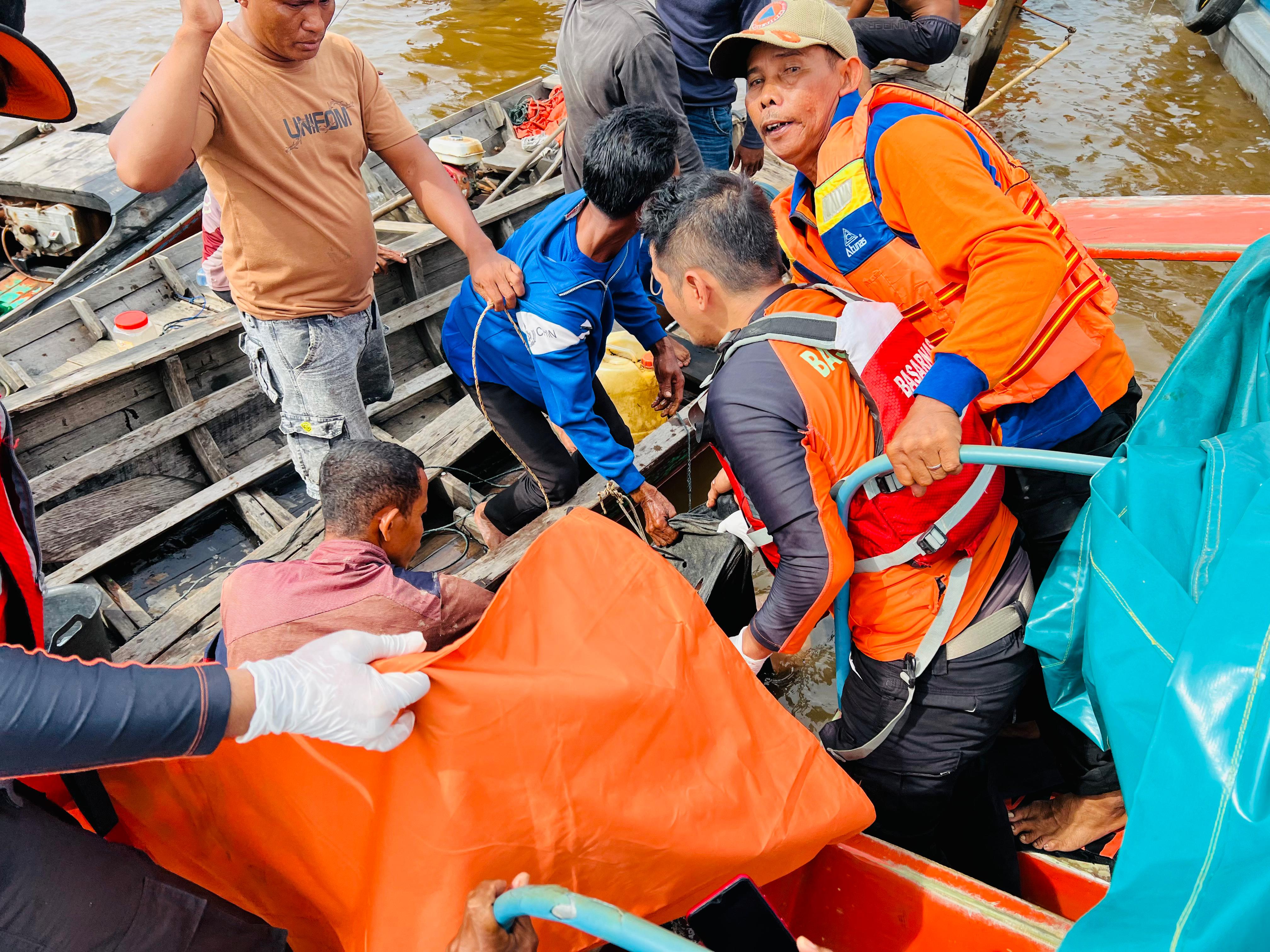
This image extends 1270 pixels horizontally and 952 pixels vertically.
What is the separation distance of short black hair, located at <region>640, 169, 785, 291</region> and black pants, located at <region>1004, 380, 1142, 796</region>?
40.0 inches

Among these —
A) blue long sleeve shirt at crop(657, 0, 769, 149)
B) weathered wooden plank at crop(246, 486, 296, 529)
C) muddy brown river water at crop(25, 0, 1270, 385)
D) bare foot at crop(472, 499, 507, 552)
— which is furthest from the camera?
muddy brown river water at crop(25, 0, 1270, 385)

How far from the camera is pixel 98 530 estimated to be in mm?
3930

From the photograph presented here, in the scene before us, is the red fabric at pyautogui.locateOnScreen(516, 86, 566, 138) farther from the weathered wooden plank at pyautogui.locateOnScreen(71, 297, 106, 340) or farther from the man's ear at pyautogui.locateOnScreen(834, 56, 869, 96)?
the man's ear at pyautogui.locateOnScreen(834, 56, 869, 96)

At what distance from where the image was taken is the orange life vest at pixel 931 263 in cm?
211

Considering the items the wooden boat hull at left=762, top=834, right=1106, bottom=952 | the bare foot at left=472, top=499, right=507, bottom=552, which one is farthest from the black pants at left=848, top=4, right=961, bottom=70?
the wooden boat hull at left=762, top=834, right=1106, bottom=952

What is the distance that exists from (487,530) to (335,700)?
257cm

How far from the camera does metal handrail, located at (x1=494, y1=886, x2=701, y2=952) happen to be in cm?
131

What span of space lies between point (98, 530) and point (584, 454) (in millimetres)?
2476

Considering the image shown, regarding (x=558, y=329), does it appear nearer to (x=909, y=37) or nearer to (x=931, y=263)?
(x=931, y=263)

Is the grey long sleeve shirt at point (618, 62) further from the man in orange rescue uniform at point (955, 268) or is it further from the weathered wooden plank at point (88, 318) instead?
the weathered wooden plank at point (88, 318)

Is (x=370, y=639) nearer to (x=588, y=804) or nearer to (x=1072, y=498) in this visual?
(x=588, y=804)

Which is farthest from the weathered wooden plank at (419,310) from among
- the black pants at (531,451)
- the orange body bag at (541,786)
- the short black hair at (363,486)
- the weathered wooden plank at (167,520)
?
the orange body bag at (541,786)

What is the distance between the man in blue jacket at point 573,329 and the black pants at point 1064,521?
4.96 feet

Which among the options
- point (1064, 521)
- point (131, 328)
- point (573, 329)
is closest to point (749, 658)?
point (1064, 521)
